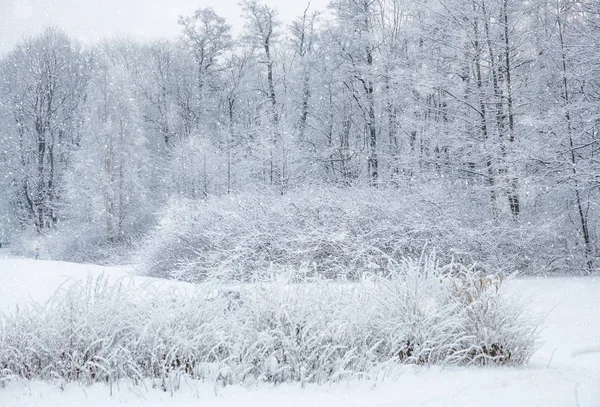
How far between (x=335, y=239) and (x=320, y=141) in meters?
14.5

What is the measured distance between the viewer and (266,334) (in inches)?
144

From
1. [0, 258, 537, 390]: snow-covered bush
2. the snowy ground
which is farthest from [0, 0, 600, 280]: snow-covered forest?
the snowy ground

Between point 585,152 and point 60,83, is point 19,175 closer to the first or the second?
point 60,83

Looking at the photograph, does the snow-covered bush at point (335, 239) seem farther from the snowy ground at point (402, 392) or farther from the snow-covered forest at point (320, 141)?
the snowy ground at point (402, 392)

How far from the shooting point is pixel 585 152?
9477 millimetres

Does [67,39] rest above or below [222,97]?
above

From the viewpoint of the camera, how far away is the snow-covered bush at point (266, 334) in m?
3.58

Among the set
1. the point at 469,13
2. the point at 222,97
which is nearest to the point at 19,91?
the point at 222,97

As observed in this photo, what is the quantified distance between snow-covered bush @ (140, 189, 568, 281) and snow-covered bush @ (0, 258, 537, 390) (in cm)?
384

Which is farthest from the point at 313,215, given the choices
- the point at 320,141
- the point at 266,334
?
the point at 320,141

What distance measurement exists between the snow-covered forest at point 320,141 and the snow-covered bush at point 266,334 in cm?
133

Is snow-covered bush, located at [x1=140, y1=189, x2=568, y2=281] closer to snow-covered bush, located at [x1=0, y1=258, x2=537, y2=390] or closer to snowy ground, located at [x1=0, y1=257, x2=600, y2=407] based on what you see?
snow-covered bush, located at [x1=0, y1=258, x2=537, y2=390]

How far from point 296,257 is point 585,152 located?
654 cm

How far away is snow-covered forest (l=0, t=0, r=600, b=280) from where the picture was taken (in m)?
9.04
